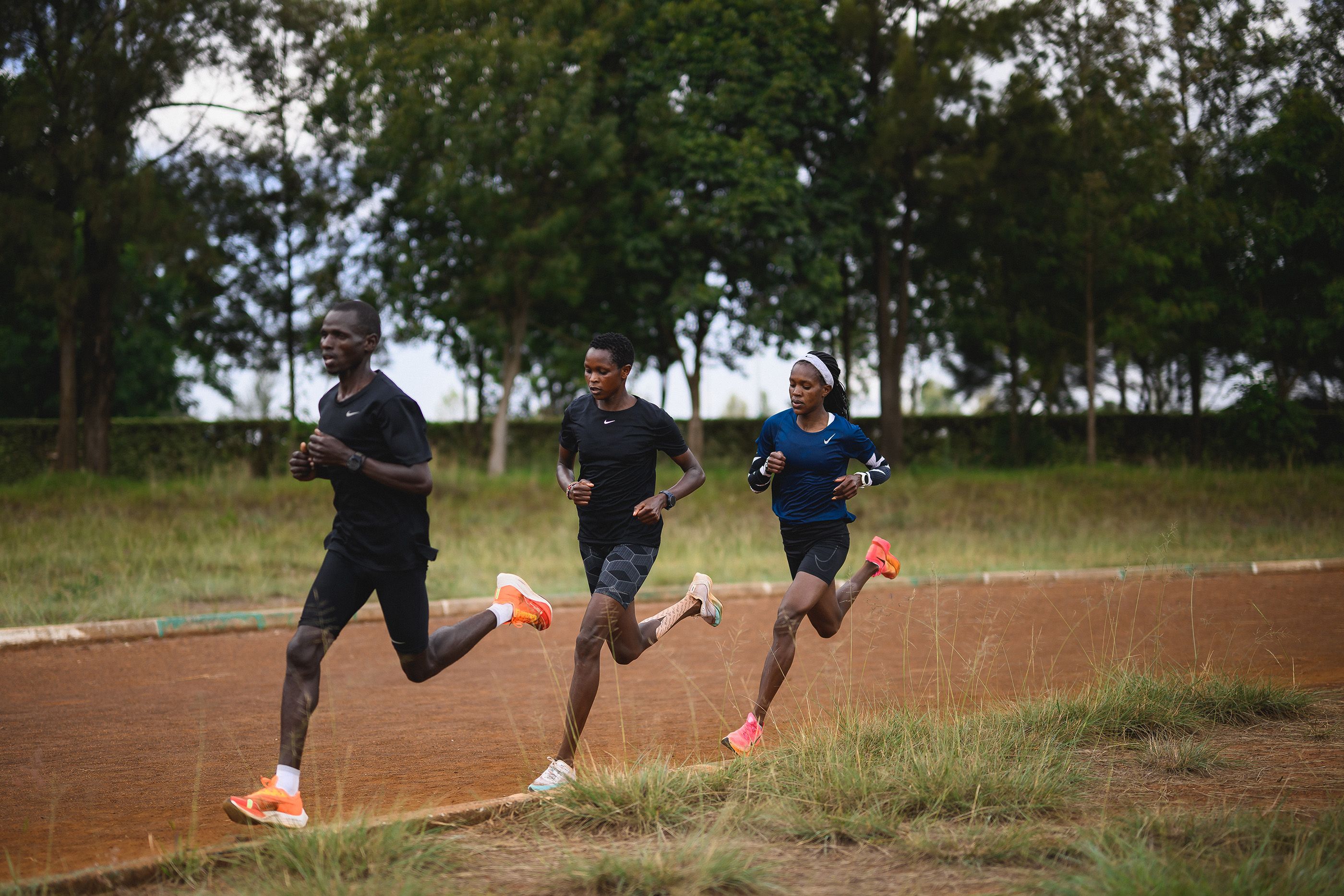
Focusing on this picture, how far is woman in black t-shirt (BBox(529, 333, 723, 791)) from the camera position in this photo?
18.6ft

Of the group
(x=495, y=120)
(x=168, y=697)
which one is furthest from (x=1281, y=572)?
(x=495, y=120)

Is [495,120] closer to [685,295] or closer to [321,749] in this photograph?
[685,295]

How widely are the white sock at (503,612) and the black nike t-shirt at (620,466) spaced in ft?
1.69

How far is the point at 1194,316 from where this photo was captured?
1097 inches

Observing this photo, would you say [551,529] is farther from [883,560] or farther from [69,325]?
[883,560]

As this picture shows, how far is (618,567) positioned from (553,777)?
1.10 meters

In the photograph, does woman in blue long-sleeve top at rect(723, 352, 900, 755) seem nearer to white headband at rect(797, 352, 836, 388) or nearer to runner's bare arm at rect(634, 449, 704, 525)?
white headband at rect(797, 352, 836, 388)

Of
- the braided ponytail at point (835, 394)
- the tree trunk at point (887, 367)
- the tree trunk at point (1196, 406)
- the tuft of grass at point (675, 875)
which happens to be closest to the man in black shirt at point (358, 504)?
the tuft of grass at point (675, 875)

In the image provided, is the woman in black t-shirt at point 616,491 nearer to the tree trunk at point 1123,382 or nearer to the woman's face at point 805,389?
the woman's face at point 805,389

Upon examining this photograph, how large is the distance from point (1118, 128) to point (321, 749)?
1049 inches

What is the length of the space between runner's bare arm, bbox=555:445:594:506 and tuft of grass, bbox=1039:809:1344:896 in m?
2.70

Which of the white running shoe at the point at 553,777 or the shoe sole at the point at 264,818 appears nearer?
the shoe sole at the point at 264,818

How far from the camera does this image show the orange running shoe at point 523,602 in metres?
5.97

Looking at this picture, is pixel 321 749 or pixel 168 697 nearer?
pixel 321 749
